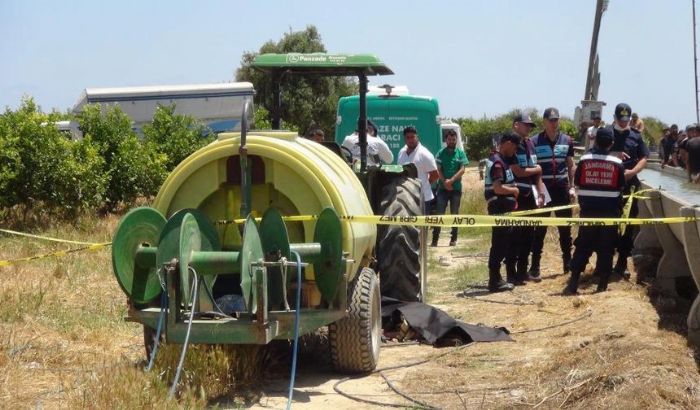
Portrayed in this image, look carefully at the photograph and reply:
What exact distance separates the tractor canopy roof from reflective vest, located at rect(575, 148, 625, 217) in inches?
86.1

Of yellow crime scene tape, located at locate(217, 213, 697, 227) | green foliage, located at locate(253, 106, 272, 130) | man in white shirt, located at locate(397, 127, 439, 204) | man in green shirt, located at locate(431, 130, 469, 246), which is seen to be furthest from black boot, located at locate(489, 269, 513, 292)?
green foliage, located at locate(253, 106, 272, 130)

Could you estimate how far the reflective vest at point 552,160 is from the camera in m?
11.7

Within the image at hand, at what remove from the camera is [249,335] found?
611cm

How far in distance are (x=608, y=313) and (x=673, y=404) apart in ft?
10.4

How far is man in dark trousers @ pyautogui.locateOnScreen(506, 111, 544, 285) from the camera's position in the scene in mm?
11234

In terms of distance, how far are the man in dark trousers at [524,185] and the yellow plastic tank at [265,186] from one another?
169 inches

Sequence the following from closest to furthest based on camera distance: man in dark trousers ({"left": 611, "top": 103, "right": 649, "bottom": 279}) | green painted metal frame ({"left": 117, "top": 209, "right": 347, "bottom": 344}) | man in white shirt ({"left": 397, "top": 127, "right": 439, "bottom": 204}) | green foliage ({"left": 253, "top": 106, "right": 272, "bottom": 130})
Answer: green painted metal frame ({"left": 117, "top": 209, "right": 347, "bottom": 344}), man in dark trousers ({"left": 611, "top": 103, "right": 649, "bottom": 279}), man in white shirt ({"left": 397, "top": 127, "right": 439, "bottom": 204}), green foliage ({"left": 253, "top": 106, "right": 272, "bottom": 130})

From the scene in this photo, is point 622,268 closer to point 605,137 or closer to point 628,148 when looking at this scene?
point 628,148

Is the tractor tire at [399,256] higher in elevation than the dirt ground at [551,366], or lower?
higher

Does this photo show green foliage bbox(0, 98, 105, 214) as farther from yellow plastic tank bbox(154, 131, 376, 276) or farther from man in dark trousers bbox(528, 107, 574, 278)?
yellow plastic tank bbox(154, 131, 376, 276)

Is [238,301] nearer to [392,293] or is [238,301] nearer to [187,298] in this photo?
[187,298]

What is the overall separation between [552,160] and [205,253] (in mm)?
6173

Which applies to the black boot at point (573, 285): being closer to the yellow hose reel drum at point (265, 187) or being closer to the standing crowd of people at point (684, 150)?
the standing crowd of people at point (684, 150)

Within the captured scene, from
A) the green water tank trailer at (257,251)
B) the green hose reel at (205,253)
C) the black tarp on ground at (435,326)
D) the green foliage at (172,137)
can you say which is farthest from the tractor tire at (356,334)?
the green foliage at (172,137)
